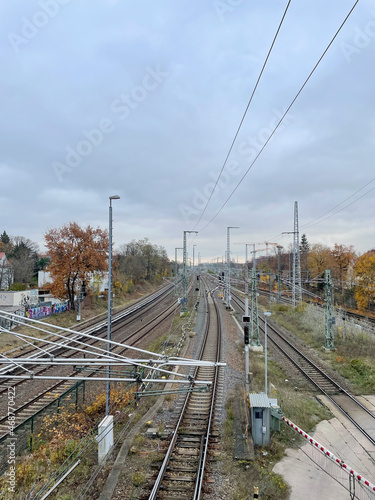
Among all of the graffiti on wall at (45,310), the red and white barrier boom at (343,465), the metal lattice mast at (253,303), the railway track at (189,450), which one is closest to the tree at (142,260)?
the graffiti on wall at (45,310)

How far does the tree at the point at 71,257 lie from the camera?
3544 centimetres

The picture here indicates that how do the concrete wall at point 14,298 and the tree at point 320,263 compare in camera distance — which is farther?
the tree at point 320,263

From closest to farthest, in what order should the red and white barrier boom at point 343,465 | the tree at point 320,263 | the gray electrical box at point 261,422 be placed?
the red and white barrier boom at point 343,465, the gray electrical box at point 261,422, the tree at point 320,263

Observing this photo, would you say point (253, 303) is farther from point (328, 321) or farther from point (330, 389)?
point (330, 389)

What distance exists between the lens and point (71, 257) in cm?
3556

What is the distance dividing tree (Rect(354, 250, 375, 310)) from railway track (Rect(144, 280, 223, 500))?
101 ft

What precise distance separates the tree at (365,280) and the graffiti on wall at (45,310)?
35142 mm

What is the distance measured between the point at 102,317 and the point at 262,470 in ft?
98.8

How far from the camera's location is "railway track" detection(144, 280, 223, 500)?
803cm

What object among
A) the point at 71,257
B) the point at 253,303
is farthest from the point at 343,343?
the point at 71,257

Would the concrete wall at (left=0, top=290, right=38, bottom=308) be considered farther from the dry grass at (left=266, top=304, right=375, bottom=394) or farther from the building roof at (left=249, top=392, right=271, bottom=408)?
the building roof at (left=249, top=392, right=271, bottom=408)

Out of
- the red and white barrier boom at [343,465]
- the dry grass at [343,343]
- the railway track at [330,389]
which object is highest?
the red and white barrier boom at [343,465]

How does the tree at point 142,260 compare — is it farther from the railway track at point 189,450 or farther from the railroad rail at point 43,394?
the railway track at point 189,450

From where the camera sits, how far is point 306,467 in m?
9.27
